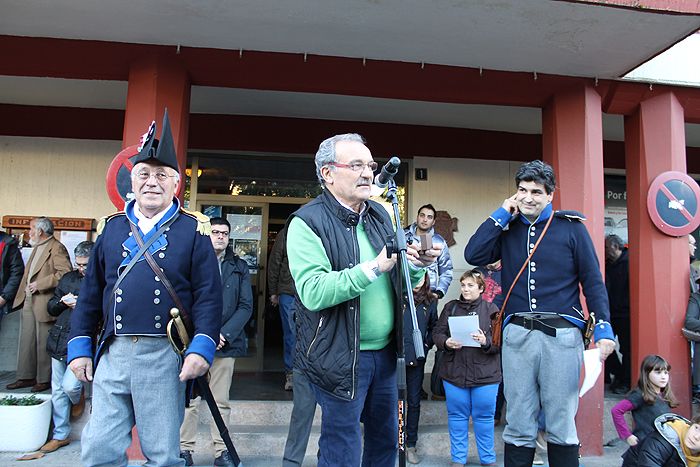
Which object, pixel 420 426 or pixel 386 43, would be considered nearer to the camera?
pixel 386 43

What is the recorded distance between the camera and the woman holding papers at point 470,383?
4.27m

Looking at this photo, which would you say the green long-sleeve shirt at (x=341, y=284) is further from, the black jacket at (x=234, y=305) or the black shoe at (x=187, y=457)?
the black shoe at (x=187, y=457)

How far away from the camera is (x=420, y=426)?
194 inches

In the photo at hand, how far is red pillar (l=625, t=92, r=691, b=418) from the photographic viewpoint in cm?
483

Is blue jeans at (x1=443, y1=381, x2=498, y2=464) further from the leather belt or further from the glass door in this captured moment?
the glass door

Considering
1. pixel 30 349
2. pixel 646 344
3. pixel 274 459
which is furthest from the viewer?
pixel 30 349

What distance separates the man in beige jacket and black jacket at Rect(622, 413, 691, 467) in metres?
5.22

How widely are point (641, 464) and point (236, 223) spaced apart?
16.9ft

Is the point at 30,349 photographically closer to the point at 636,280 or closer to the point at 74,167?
the point at 74,167

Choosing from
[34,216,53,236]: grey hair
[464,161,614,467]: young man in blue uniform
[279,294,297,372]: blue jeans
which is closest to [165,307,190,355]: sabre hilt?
[464,161,614,467]: young man in blue uniform

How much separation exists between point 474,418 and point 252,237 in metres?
3.81

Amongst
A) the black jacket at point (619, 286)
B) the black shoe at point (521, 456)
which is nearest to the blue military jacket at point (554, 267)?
the black shoe at point (521, 456)

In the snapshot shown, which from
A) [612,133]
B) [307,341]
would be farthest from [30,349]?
[612,133]

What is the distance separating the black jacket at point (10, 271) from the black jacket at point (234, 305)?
2497mm
